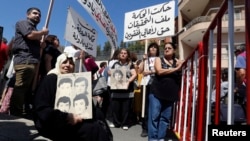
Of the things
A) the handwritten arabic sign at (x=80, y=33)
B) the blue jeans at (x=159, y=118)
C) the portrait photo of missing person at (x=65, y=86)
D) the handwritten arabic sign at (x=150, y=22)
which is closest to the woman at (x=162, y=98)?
the blue jeans at (x=159, y=118)

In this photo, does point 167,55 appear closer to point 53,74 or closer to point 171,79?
point 171,79

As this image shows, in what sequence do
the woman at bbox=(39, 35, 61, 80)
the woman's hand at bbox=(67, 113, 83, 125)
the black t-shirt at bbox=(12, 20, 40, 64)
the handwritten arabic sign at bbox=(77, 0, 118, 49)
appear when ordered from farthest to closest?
1. the handwritten arabic sign at bbox=(77, 0, 118, 49)
2. the woman at bbox=(39, 35, 61, 80)
3. the black t-shirt at bbox=(12, 20, 40, 64)
4. the woman's hand at bbox=(67, 113, 83, 125)

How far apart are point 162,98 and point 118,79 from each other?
1.73 m

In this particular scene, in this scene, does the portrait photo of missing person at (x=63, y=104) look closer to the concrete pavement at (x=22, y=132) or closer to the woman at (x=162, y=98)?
the concrete pavement at (x=22, y=132)

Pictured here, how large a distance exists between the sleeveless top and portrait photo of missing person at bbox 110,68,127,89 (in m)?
1.50

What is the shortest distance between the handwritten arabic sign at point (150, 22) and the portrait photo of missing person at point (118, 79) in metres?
0.91

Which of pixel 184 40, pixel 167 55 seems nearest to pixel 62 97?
pixel 167 55

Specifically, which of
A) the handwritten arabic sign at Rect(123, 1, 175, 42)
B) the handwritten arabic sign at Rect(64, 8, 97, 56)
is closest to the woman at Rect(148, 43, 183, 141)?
the handwritten arabic sign at Rect(64, 8, 97, 56)

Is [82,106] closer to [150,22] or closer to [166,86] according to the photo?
[166,86]

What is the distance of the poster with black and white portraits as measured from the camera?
2.48m

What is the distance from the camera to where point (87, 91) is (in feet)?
8.26

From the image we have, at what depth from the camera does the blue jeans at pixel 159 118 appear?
12.8 ft

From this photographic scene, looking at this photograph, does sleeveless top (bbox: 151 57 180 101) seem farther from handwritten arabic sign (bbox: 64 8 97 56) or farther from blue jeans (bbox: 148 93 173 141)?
handwritten arabic sign (bbox: 64 8 97 56)

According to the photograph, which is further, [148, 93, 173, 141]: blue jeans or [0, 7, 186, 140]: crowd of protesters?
[148, 93, 173, 141]: blue jeans
